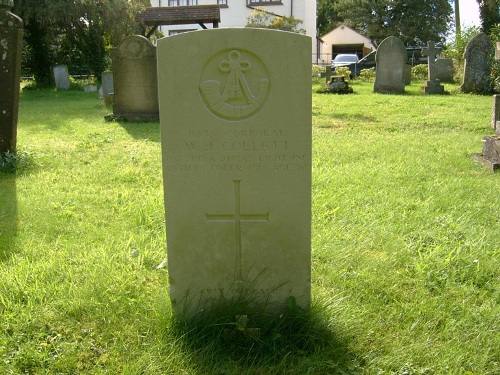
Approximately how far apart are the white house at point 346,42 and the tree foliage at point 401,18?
1351 mm

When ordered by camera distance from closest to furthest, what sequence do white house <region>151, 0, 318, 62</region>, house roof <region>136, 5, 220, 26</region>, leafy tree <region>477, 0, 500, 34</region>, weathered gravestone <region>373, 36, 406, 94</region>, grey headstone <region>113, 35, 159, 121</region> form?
grey headstone <region>113, 35, 159, 121</region>
weathered gravestone <region>373, 36, 406, 94</region>
house roof <region>136, 5, 220, 26</region>
leafy tree <region>477, 0, 500, 34</region>
white house <region>151, 0, 318, 62</region>

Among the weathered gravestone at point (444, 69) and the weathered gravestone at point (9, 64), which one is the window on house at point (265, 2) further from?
the weathered gravestone at point (9, 64)

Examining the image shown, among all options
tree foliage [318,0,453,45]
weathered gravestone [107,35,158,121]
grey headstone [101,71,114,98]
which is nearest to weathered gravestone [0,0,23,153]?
weathered gravestone [107,35,158,121]

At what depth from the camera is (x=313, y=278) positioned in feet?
11.2

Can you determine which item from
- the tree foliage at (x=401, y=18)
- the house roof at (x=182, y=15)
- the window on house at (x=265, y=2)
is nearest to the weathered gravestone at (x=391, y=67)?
the house roof at (x=182, y=15)

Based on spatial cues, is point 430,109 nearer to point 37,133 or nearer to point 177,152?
point 37,133

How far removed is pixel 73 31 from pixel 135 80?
13573 mm

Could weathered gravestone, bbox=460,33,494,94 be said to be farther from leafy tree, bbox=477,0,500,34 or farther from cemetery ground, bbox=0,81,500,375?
cemetery ground, bbox=0,81,500,375

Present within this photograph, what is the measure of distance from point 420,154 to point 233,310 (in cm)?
529

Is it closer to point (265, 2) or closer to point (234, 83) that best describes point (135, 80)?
point (234, 83)

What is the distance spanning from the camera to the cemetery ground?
2566 millimetres

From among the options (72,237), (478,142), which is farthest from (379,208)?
(478,142)

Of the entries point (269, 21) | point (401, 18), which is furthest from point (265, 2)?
point (401, 18)

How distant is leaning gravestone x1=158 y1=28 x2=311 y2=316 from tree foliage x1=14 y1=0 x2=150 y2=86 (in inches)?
Answer: 793
